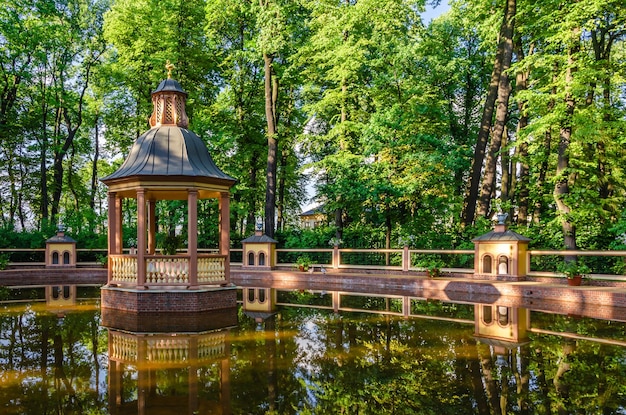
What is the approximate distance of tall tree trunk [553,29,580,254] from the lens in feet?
53.7

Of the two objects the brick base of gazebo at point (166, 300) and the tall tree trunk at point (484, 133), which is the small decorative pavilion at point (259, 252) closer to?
the tall tree trunk at point (484, 133)

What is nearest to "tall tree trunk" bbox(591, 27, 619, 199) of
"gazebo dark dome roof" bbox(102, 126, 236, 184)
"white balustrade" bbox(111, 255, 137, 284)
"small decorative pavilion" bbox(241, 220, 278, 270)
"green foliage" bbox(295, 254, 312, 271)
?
"green foliage" bbox(295, 254, 312, 271)

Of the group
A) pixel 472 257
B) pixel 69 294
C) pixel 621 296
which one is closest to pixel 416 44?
pixel 472 257

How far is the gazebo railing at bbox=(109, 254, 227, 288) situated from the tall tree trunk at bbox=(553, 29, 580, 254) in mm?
11389

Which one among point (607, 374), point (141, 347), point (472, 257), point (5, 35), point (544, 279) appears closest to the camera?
point (607, 374)

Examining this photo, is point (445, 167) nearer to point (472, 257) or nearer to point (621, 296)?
point (472, 257)

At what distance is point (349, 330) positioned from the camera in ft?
32.3

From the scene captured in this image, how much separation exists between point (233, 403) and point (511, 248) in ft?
42.3

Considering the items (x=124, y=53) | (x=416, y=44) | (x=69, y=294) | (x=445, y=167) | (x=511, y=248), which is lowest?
(x=69, y=294)

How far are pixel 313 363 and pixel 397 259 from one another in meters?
14.0

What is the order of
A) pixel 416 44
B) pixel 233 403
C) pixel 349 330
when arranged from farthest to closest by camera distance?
pixel 416 44, pixel 349 330, pixel 233 403

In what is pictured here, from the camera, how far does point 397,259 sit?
20.7 meters

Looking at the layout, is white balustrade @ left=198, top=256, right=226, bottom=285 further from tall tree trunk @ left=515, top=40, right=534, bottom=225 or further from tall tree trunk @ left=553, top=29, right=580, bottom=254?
tall tree trunk @ left=515, top=40, right=534, bottom=225

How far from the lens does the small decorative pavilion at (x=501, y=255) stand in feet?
52.3
